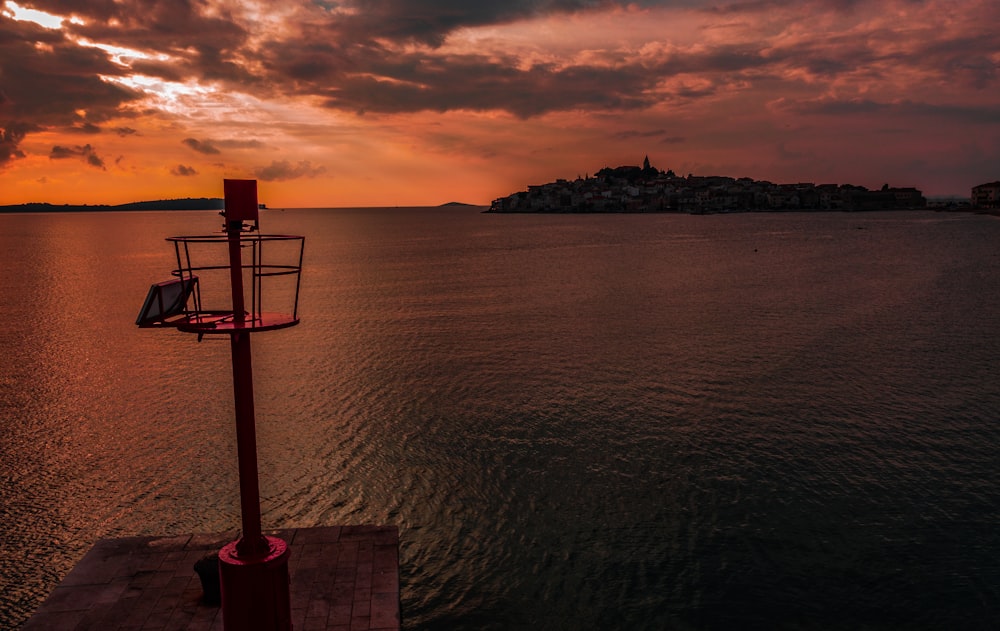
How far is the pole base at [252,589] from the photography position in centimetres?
942

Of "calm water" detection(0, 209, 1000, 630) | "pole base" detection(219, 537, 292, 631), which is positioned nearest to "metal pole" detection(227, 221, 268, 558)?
"pole base" detection(219, 537, 292, 631)

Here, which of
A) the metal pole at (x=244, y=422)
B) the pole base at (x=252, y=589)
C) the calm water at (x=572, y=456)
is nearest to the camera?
the metal pole at (x=244, y=422)

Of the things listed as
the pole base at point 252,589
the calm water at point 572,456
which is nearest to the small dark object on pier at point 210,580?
the pole base at point 252,589

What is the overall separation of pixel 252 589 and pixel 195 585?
4.67 meters

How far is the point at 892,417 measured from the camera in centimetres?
2602

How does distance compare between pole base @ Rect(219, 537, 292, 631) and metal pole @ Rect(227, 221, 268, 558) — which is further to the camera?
pole base @ Rect(219, 537, 292, 631)

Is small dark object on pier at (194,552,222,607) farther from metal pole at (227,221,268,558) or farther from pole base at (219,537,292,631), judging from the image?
metal pole at (227,221,268,558)

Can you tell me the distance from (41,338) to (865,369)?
51.4 m

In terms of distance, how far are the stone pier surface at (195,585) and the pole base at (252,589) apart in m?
2.32

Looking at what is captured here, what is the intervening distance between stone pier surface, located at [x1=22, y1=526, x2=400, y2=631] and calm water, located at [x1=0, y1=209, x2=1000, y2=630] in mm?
1662

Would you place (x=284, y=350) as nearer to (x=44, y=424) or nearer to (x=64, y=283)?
(x=44, y=424)

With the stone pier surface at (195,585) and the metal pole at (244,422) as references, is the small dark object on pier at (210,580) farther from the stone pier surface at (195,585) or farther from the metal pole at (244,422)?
the metal pole at (244,422)

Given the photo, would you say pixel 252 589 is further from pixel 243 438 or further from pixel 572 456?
pixel 572 456

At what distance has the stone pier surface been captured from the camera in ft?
39.0
